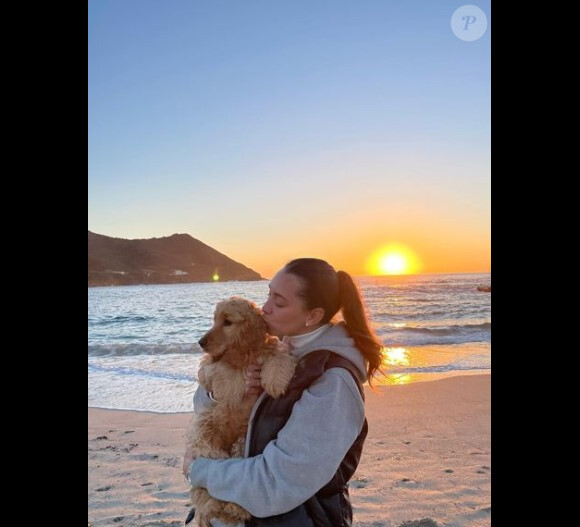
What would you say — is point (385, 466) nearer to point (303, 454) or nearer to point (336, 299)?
point (336, 299)

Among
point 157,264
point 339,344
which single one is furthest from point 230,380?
point 157,264

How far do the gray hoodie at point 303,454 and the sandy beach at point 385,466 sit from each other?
2.77 metres

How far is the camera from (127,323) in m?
21.6

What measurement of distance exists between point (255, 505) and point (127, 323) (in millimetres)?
20706

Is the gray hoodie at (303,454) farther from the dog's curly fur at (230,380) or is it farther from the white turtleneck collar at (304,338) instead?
the white turtleneck collar at (304,338)

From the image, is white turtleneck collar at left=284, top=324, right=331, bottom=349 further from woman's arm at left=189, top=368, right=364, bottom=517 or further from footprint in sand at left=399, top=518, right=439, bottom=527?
footprint in sand at left=399, top=518, right=439, bottom=527

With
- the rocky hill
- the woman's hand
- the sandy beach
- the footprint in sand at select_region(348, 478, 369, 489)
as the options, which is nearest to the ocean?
the woman's hand

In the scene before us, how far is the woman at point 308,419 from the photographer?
1.86m

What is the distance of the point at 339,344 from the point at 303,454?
431 millimetres

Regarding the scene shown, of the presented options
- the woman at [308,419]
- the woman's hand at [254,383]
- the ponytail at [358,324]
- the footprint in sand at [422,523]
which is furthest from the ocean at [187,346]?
the footprint in sand at [422,523]

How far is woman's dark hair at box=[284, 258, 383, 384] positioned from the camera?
211 cm
